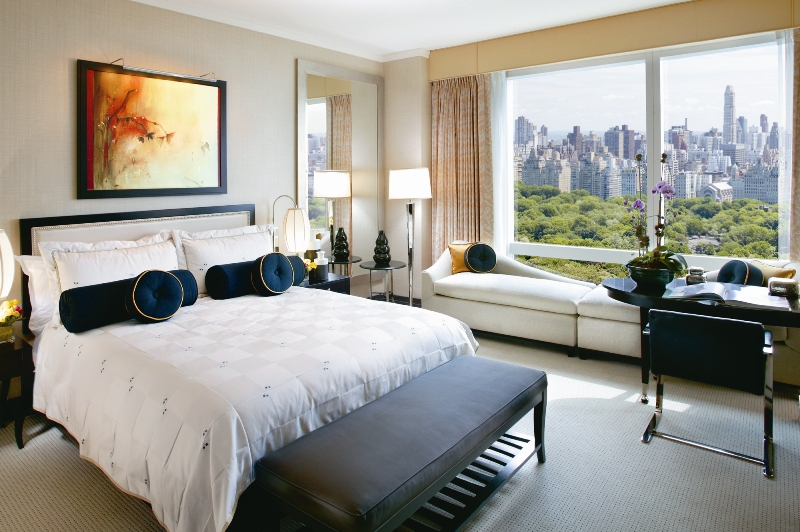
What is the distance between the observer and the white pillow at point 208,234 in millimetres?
3863

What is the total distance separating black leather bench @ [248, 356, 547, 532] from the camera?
1.76m

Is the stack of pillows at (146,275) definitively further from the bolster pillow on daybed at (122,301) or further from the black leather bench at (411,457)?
the black leather bench at (411,457)

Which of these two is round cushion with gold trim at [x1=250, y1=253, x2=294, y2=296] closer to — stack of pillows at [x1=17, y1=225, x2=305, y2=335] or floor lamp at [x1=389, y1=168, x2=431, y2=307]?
stack of pillows at [x1=17, y1=225, x2=305, y2=335]

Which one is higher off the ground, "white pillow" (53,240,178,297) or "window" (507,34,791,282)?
"window" (507,34,791,282)

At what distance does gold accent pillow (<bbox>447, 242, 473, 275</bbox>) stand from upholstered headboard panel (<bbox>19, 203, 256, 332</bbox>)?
6.20 ft


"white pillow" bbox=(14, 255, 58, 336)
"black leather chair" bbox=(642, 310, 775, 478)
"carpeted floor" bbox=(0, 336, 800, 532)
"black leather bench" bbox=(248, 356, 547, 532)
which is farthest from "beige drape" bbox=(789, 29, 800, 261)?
"white pillow" bbox=(14, 255, 58, 336)

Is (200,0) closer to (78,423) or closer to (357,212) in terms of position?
(357,212)

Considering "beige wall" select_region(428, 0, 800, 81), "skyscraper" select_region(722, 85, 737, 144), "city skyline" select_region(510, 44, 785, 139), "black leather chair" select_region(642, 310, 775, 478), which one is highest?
"beige wall" select_region(428, 0, 800, 81)

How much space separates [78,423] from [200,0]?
305 centimetres

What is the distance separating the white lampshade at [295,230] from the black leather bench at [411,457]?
227 centimetres

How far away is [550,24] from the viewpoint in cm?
492

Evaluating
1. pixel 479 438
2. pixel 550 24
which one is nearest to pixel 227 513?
pixel 479 438

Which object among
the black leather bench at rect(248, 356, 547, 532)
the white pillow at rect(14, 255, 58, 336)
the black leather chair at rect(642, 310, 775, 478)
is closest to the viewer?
the black leather bench at rect(248, 356, 547, 532)

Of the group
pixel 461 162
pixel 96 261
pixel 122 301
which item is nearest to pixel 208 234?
pixel 96 261
